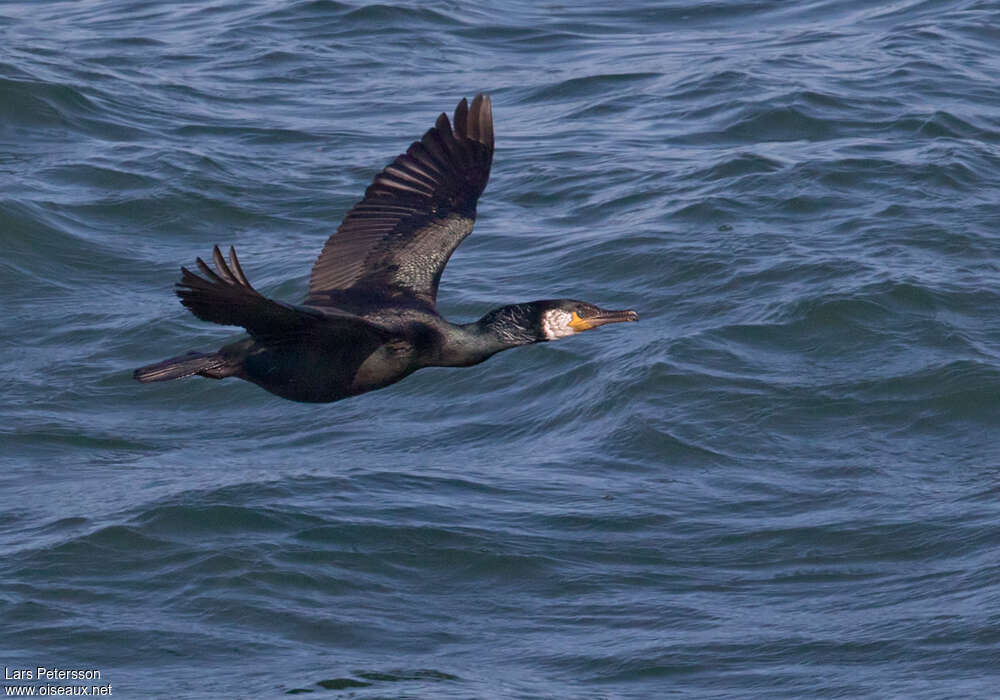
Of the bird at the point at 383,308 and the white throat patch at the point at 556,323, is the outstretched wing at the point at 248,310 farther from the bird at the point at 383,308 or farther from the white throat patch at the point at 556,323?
the white throat patch at the point at 556,323

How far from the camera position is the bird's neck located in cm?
607

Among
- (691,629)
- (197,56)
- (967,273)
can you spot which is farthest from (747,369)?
(197,56)

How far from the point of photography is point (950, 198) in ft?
37.4

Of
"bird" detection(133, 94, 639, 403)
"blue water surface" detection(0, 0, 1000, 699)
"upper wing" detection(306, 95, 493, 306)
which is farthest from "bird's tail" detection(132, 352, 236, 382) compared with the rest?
"blue water surface" detection(0, 0, 1000, 699)

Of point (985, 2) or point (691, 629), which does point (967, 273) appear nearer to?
point (691, 629)

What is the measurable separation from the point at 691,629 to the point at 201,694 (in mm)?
2200

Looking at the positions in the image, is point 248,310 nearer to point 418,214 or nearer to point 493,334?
point 493,334

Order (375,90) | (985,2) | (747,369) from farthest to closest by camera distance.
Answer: (985,2) < (375,90) < (747,369)

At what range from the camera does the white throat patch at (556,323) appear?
6.09m

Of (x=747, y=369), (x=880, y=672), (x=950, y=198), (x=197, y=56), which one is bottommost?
(x=880, y=672)

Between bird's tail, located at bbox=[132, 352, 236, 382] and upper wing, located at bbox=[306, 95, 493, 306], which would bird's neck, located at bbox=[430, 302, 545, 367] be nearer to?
upper wing, located at bbox=[306, 95, 493, 306]

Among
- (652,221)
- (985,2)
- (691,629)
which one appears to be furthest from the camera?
(985,2)

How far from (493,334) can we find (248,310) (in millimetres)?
1192

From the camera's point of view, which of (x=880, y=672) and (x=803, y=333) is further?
(x=803, y=333)
